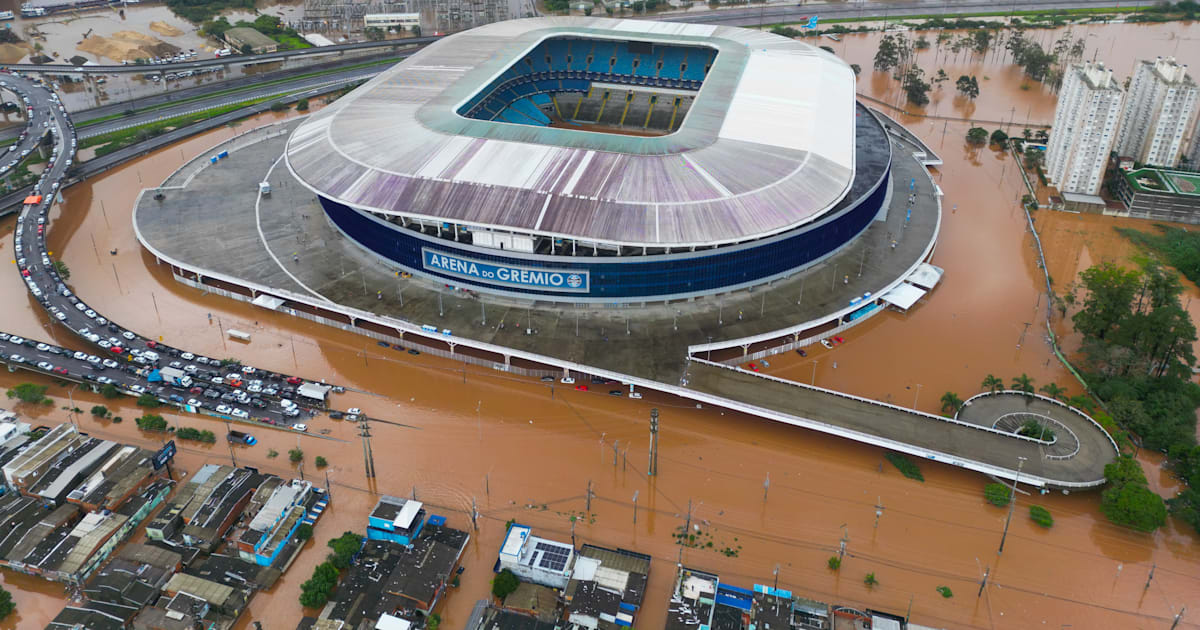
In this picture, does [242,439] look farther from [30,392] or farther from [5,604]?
[30,392]

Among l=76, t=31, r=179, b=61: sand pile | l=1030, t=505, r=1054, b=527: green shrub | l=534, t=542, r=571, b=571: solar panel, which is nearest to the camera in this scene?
l=534, t=542, r=571, b=571: solar panel

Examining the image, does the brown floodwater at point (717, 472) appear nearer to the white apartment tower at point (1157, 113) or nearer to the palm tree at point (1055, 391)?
the palm tree at point (1055, 391)

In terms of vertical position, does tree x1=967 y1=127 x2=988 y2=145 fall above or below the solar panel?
above

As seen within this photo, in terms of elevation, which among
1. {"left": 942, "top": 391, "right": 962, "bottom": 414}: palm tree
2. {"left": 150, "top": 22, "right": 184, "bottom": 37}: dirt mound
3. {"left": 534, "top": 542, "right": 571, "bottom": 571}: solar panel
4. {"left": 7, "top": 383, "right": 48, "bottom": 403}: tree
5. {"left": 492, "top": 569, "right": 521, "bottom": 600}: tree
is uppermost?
{"left": 150, "top": 22, "right": 184, "bottom": 37}: dirt mound

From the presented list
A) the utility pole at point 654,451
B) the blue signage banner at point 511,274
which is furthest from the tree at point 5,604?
the utility pole at point 654,451

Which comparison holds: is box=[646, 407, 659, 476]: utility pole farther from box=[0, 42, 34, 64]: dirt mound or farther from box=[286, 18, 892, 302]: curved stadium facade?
box=[0, 42, 34, 64]: dirt mound

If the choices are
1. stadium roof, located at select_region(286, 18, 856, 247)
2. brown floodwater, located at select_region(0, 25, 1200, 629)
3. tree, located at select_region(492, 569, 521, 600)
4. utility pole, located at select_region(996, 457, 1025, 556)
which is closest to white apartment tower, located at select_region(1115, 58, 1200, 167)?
brown floodwater, located at select_region(0, 25, 1200, 629)

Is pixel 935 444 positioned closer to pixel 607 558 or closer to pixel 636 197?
pixel 607 558
